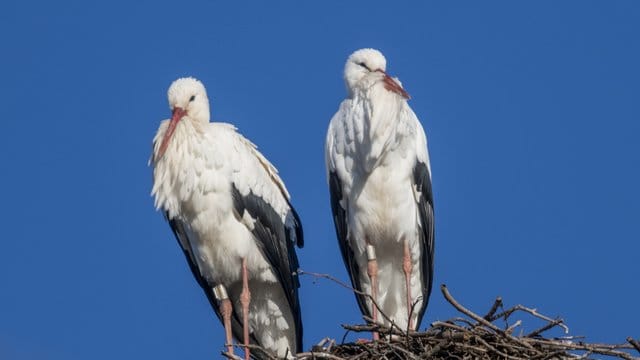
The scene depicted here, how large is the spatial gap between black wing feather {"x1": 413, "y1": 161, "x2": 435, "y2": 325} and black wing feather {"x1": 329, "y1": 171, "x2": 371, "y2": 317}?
1.08 ft

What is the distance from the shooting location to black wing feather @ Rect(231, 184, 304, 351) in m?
9.63

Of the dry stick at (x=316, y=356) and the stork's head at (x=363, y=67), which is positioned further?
the stork's head at (x=363, y=67)

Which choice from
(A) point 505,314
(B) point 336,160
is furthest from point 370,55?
(A) point 505,314

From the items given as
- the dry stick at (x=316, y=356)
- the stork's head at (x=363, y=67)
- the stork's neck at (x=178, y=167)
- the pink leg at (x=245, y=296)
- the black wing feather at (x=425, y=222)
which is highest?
the stork's head at (x=363, y=67)

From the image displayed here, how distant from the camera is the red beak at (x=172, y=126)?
31.5 feet

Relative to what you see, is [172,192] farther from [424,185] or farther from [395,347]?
[395,347]

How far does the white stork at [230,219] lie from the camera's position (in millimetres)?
9594

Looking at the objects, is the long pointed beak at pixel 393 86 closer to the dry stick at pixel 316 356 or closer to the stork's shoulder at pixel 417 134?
the stork's shoulder at pixel 417 134

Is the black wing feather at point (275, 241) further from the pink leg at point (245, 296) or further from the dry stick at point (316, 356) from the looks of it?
the dry stick at point (316, 356)

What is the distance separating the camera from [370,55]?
31.3 feet

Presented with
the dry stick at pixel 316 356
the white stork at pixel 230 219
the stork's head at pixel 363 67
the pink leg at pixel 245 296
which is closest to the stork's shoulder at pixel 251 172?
the white stork at pixel 230 219

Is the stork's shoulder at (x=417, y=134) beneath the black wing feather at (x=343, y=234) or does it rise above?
above

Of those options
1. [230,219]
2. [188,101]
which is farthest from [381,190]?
[188,101]

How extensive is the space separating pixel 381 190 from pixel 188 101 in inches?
48.1
